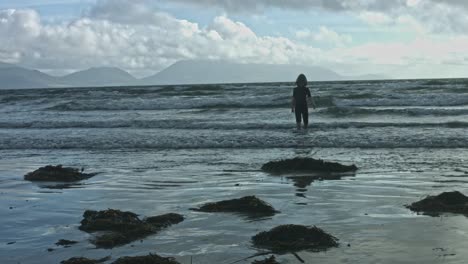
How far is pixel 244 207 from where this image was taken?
6.59m

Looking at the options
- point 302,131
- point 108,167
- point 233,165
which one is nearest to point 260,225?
point 233,165

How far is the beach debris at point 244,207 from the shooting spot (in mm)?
6473

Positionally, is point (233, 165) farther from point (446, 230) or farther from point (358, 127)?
point (358, 127)

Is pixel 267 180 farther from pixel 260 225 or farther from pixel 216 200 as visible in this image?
pixel 260 225

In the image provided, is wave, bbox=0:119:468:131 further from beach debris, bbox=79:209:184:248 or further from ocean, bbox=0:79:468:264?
beach debris, bbox=79:209:184:248

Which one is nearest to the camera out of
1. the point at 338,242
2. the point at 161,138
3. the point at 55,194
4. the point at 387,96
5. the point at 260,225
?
the point at 338,242

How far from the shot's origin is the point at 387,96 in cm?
3375

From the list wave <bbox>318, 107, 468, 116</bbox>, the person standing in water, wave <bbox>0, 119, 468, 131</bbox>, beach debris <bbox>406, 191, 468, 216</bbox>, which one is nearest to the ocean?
wave <bbox>0, 119, 468, 131</bbox>

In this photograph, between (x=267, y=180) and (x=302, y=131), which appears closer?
(x=267, y=180)

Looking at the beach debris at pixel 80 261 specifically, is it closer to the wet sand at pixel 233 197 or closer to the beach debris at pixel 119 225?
the wet sand at pixel 233 197

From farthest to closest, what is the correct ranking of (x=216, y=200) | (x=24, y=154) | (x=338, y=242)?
(x=24, y=154) → (x=216, y=200) → (x=338, y=242)

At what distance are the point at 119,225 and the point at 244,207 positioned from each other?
155cm

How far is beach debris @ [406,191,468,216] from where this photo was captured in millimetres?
6266

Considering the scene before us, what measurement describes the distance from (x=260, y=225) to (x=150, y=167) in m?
5.44
